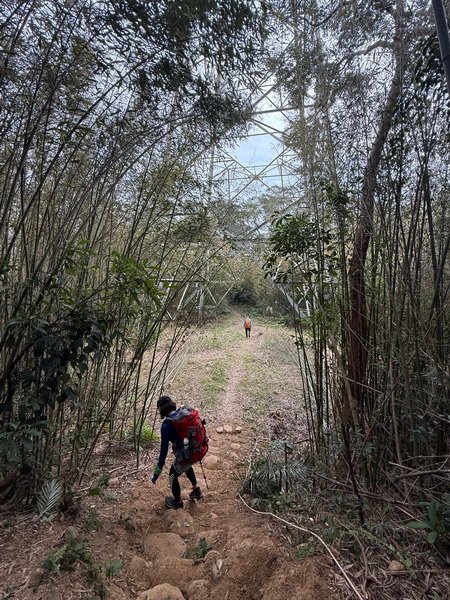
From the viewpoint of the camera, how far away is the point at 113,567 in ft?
5.41

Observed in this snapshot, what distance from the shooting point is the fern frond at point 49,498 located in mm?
1845

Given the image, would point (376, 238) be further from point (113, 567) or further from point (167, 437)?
point (113, 567)

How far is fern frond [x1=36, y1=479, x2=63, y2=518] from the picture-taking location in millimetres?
1845

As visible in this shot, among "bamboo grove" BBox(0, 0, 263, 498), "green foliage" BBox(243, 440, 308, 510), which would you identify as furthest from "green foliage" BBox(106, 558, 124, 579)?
"green foliage" BBox(243, 440, 308, 510)

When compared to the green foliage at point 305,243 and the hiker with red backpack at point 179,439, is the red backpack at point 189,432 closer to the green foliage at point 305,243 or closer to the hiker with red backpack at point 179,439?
the hiker with red backpack at point 179,439

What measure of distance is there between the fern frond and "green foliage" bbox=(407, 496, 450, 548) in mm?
1844

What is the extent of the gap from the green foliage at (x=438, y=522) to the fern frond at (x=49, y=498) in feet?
6.05

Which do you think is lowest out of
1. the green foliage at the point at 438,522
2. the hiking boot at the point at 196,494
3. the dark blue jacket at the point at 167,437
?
the hiking boot at the point at 196,494

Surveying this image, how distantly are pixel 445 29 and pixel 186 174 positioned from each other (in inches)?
77.5

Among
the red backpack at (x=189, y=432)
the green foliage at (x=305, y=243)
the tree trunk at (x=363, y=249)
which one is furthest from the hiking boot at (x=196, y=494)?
the green foliage at (x=305, y=243)

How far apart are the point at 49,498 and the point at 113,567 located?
0.55 m

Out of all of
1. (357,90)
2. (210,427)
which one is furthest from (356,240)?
(210,427)

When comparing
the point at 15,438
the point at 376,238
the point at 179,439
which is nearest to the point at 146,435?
the point at 179,439

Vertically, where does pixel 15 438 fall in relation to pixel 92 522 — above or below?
above
